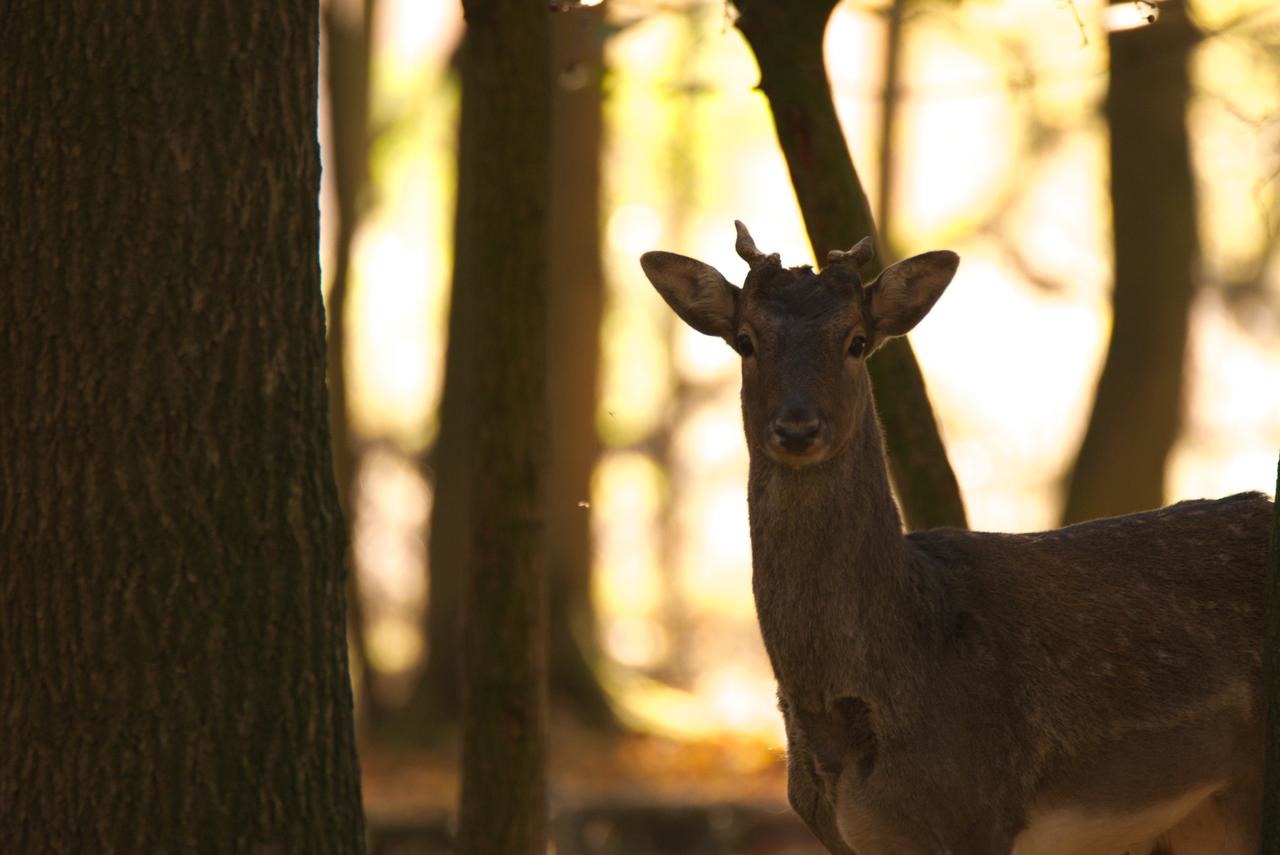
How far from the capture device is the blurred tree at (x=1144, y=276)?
12.7 metres

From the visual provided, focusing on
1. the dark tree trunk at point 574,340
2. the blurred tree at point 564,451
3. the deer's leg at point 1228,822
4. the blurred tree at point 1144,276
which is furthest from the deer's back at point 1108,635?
the dark tree trunk at point 574,340

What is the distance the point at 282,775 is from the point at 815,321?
7.26 ft

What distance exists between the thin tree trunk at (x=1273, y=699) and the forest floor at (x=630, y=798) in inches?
132

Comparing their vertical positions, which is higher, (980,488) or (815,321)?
(815,321)

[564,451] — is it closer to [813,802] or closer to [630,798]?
[630,798]

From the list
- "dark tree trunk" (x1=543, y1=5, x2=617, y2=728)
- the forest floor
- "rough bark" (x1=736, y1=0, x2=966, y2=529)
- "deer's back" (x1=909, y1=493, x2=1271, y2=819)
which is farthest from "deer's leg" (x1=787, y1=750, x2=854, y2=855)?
"dark tree trunk" (x1=543, y1=5, x2=617, y2=728)

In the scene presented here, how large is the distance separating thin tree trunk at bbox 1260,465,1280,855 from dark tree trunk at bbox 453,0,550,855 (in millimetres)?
2961

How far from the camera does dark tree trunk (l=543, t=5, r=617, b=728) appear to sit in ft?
50.4

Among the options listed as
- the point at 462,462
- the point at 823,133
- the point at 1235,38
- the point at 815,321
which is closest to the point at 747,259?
the point at 815,321

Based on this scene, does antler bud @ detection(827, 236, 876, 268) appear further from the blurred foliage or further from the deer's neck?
the blurred foliage

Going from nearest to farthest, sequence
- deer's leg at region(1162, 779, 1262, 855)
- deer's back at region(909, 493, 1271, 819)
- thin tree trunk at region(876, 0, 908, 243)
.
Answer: deer's back at region(909, 493, 1271, 819) → deer's leg at region(1162, 779, 1262, 855) → thin tree trunk at region(876, 0, 908, 243)

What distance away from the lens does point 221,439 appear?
203 inches

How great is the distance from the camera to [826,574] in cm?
584

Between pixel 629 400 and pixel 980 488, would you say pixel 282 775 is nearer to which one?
pixel 980 488
